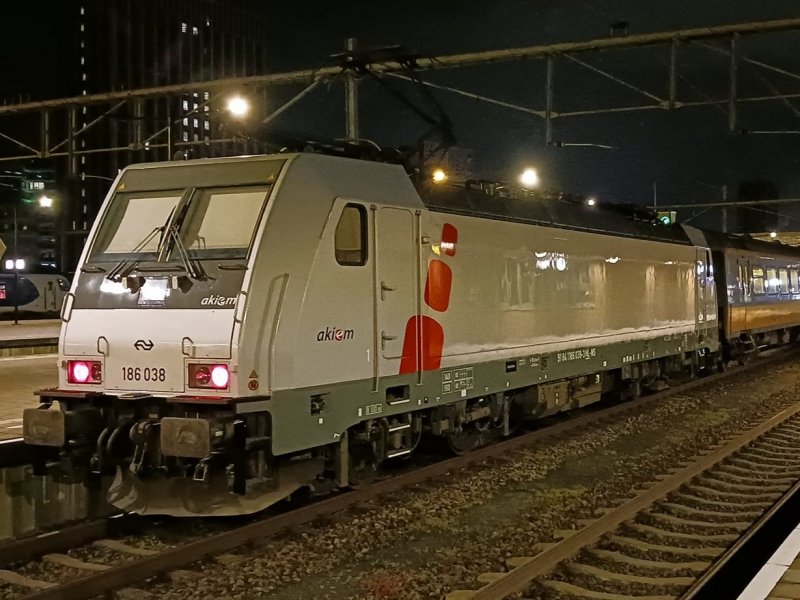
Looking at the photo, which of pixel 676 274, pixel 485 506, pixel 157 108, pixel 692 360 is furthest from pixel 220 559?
Result: pixel 157 108

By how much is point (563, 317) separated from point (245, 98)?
803 cm

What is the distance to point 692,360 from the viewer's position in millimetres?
19422

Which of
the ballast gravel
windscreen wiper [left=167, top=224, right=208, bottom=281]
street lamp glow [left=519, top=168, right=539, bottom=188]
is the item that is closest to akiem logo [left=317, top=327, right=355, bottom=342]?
windscreen wiper [left=167, top=224, right=208, bottom=281]

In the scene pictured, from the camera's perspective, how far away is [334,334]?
817cm

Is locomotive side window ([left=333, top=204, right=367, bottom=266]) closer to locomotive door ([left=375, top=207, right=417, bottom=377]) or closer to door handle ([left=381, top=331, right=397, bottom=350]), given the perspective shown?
locomotive door ([left=375, top=207, right=417, bottom=377])

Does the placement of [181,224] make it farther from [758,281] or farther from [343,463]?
[758,281]

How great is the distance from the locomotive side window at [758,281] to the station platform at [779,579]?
61.1 ft

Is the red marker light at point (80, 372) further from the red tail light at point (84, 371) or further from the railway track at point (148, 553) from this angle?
the railway track at point (148, 553)

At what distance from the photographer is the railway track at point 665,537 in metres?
6.56

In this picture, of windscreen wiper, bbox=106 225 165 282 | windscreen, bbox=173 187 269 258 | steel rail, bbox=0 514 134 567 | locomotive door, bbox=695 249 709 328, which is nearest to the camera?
steel rail, bbox=0 514 134 567

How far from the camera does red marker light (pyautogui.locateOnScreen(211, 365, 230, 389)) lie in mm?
7344

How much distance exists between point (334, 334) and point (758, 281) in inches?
755

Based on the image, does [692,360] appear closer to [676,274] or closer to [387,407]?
[676,274]

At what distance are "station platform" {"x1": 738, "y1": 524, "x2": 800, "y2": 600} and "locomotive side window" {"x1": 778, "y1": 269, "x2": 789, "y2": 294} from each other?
72.8 feet
